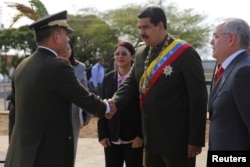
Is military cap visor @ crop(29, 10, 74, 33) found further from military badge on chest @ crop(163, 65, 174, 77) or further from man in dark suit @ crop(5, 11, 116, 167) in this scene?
military badge on chest @ crop(163, 65, 174, 77)

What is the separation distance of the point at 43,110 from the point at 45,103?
0.17ft

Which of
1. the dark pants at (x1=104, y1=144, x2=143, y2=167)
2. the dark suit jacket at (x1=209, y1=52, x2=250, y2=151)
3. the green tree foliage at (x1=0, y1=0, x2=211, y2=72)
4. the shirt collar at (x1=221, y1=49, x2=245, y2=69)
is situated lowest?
the green tree foliage at (x1=0, y1=0, x2=211, y2=72)

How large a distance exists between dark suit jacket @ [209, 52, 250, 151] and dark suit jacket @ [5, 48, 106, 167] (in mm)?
1029

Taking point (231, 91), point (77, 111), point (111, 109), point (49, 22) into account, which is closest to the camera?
point (231, 91)

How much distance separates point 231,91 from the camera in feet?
9.55

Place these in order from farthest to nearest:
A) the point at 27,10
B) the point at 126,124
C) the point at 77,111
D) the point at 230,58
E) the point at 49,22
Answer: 1. the point at 27,10
2. the point at 77,111
3. the point at 126,124
4. the point at 49,22
5. the point at 230,58

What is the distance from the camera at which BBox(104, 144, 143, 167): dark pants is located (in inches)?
176

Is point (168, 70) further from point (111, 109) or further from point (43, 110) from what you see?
point (43, 110)

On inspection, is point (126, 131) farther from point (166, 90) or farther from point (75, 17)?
point (75, 17)

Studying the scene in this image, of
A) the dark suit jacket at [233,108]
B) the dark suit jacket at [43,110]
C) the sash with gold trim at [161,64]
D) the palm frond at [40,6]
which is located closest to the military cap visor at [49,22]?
the dark suit jacket at [43,110]

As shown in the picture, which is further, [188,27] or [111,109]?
[188,27]

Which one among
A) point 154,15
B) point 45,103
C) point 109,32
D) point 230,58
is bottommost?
point 109,32

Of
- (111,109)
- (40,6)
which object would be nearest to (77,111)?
(111,109)

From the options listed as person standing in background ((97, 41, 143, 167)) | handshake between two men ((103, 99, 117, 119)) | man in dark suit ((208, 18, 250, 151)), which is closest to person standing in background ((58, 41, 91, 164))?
person standing in background ((97, 41, 143, 167))
